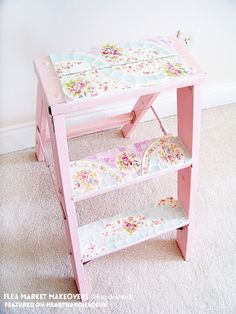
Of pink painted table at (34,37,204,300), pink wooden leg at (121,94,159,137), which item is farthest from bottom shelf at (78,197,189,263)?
pink wooden leg at (121,94,159,137)

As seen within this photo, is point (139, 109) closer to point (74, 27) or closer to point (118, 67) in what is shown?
point (74, 27)

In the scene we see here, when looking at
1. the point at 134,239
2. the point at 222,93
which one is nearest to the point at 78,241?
the point at 134,239

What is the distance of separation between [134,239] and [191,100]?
16.2 inches

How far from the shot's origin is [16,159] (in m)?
1.40

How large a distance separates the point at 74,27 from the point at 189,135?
0.55 meters

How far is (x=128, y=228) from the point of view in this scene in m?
1.00

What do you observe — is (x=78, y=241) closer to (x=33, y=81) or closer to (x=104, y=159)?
(x=104, y=159)

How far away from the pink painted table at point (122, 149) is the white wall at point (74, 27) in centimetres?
32

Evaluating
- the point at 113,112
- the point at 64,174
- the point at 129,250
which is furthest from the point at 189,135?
the point at 113,112

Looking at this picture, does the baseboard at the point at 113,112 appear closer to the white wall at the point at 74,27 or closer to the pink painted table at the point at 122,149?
the white wall at the point at 74,27

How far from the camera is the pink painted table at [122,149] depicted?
2.41 feet

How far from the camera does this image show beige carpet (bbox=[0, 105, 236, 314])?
1.07 m

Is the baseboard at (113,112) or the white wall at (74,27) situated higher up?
the white wall at (74,27)

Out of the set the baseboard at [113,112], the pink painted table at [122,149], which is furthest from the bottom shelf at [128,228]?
the baseboard at [113,112]
